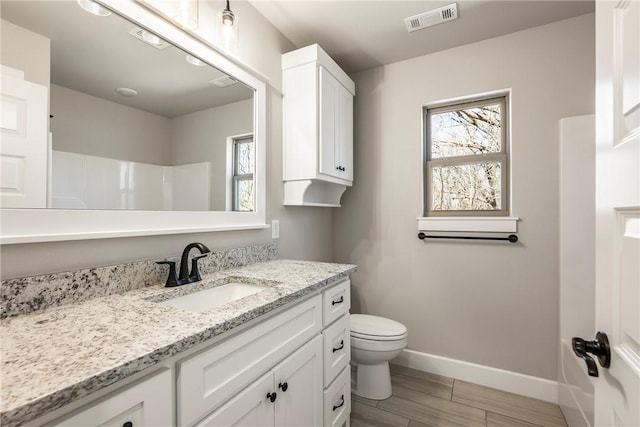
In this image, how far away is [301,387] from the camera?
1192mm

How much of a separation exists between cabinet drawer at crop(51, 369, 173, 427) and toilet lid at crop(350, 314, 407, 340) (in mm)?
1384

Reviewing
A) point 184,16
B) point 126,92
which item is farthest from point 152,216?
point 184,16

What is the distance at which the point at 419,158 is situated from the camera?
2.33 m

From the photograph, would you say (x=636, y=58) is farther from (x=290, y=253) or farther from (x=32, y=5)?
(x=290, y=253)

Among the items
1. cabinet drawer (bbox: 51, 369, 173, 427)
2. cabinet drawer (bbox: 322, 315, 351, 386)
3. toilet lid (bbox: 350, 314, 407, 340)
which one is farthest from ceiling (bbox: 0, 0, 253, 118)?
toilet lid (bbox: 350, 314, 407, 340)

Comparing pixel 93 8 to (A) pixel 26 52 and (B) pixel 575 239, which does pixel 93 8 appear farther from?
(B) pixel 575 239

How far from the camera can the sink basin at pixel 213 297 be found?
1.18 meters

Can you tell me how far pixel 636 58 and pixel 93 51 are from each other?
5.05ft

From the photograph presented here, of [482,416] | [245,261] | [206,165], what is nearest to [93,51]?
[206,165]

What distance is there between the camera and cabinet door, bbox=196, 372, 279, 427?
827 millimetres

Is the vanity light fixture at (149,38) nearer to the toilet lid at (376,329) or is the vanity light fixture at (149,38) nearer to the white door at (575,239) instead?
the toilet lid at (376,329)

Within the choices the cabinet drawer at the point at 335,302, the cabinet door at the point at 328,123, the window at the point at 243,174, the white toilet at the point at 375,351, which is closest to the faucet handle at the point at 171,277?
the window at the point at 243,174

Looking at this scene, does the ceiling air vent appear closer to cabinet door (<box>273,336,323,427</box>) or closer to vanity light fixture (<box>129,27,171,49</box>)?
vanity light fixture (<box>129,27,171,49</box>)

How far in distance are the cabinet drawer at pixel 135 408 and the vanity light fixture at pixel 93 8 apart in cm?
123
